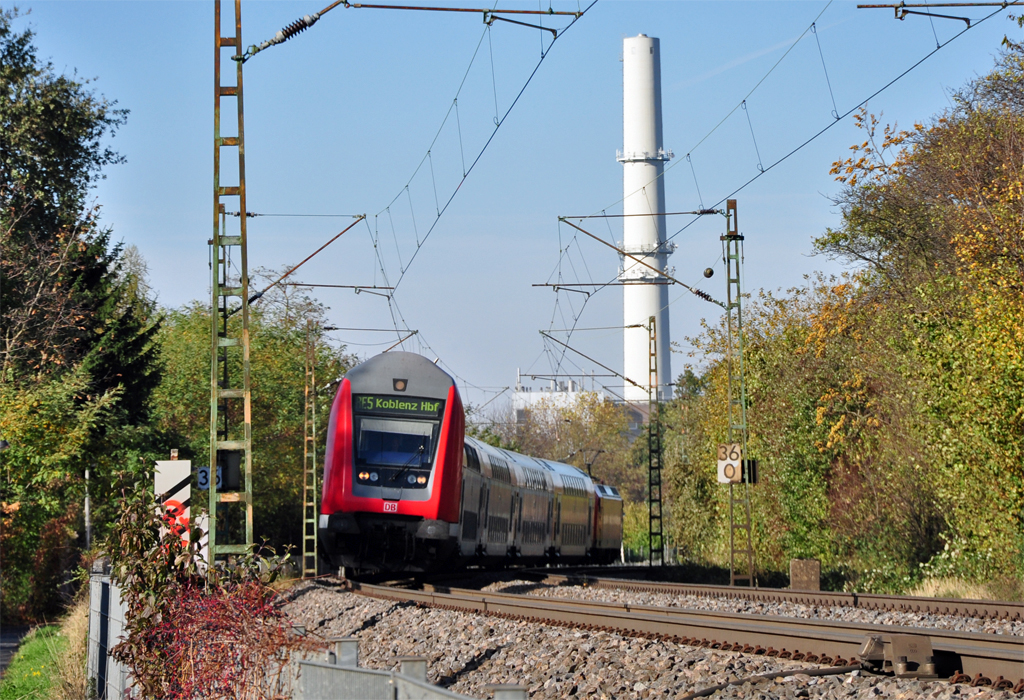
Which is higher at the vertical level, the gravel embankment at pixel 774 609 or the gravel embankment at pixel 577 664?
the gravel embankment at pixel 577 664

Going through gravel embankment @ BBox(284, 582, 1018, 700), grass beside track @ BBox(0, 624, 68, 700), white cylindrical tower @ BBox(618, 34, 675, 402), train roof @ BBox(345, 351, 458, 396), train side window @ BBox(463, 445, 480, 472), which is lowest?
grass beside track @ BBox(0, 624, 68, 700)

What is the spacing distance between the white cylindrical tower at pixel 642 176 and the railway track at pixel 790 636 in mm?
91092

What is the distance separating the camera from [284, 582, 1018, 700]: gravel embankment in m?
8.34

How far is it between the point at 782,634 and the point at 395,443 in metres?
11.3

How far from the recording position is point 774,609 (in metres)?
17.3

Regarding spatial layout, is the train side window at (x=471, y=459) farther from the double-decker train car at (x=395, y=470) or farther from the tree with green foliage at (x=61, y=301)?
the tree with green foliage at (x=61, y=301)

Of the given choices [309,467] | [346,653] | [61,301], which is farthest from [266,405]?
[346,653]

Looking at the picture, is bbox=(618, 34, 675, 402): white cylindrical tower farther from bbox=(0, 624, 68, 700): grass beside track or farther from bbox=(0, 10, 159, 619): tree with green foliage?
bbox=(0, 624, 68, 700): grass beside track

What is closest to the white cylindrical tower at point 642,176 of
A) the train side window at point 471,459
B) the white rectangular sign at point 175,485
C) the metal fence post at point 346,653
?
the train side window at point 471,459

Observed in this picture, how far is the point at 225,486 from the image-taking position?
1336cm

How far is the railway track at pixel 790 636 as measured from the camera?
8.46 meters

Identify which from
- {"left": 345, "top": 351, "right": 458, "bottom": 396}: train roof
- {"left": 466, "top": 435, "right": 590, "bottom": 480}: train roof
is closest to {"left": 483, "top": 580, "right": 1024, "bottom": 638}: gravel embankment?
{"left": 466, "top": 435, "right": 590, "bottom": 480}: train roof

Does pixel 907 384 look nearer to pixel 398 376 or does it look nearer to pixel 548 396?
pixel 398 376

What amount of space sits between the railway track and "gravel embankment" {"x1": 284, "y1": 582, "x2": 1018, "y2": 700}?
0.31m
